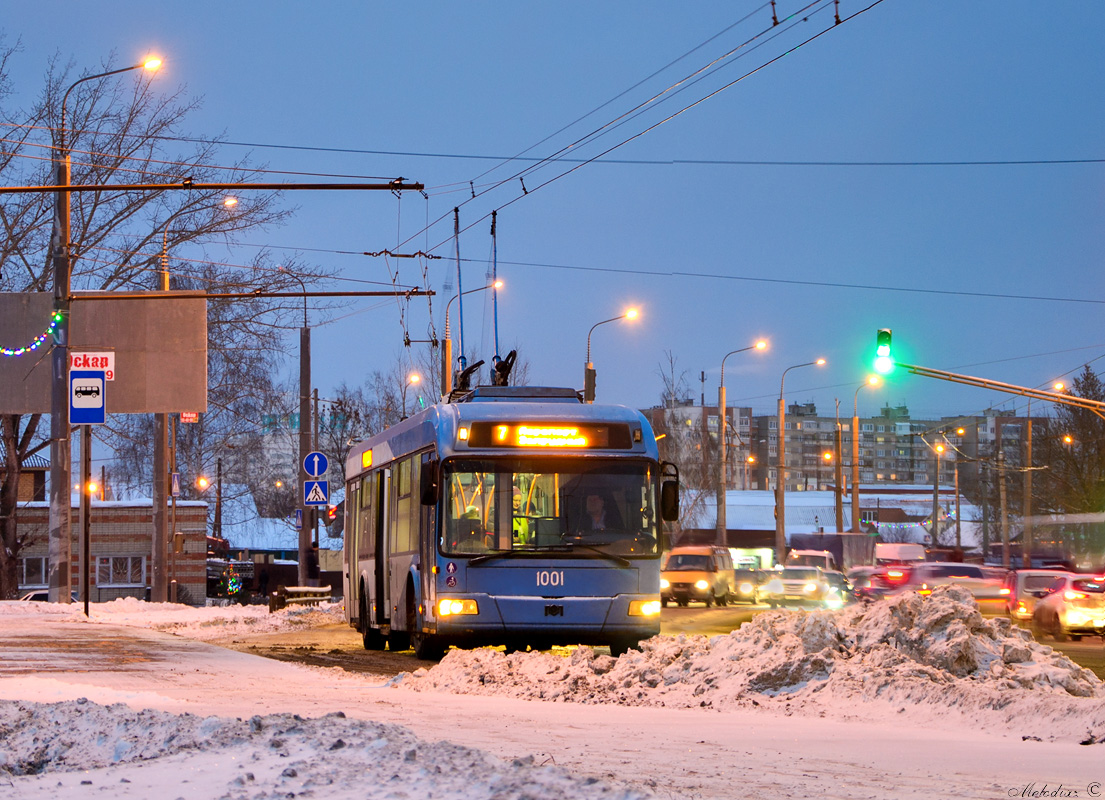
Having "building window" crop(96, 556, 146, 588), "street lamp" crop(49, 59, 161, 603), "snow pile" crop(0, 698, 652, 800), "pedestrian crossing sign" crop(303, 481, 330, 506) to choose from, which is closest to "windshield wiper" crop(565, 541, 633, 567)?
"snow pile" crop(0, 698, 652, 800)

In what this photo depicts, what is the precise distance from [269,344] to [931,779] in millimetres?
34187

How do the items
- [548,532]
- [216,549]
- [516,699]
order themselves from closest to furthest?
[516,699], [548,532], [216,549]

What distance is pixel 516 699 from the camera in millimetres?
12242

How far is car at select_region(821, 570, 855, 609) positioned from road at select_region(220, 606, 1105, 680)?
18.4ft

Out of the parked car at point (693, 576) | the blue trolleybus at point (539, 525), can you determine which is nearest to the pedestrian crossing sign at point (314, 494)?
the parked car at point (693, 576)

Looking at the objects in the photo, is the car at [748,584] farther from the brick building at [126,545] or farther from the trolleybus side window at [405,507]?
the trolleybus side window at [405,507]

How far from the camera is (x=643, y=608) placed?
15617 mm

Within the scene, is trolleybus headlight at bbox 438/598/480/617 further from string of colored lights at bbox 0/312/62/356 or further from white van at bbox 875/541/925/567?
white van at bbox 875/541/925/567

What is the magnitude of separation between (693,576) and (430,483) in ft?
89.3

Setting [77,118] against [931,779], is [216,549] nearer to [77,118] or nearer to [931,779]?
[77,118]

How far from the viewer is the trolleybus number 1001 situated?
600 inches

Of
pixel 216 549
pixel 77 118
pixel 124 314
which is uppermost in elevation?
pixel 77 118

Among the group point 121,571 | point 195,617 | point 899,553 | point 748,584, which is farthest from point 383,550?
point 899,553

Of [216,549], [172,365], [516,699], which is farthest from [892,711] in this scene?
[216,549]
